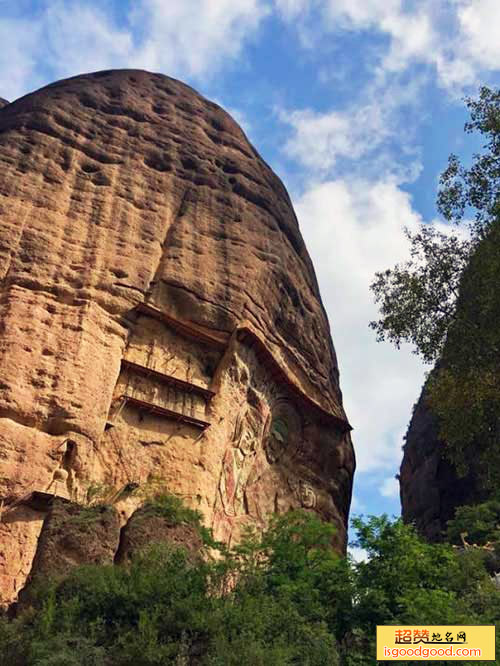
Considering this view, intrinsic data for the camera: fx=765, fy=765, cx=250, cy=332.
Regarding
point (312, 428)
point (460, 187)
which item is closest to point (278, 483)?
point (312, 428)

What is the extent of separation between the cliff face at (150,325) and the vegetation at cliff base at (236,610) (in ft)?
11.5

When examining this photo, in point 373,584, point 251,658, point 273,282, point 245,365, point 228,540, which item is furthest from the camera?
point 273,282

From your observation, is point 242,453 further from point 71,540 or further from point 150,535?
point 71,540

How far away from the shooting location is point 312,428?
73.5 feet

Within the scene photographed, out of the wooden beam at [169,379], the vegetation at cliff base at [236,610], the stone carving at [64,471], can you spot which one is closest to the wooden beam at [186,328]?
the wooden beam at [169,379]

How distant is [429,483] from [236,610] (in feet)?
75.0

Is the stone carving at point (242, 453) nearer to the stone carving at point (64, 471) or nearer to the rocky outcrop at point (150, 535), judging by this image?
the stone carving at point (64, 471)

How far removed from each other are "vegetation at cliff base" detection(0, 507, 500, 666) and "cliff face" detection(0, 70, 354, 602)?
350 cm

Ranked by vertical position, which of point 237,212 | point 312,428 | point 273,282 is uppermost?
point 237,212

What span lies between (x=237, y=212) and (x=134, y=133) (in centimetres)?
392

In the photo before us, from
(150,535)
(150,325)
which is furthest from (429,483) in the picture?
(150,535)

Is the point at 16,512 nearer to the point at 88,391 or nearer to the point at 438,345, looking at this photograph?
the point at 88,391

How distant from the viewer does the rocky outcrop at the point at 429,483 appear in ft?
98.6

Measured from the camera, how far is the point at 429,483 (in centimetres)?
3189
